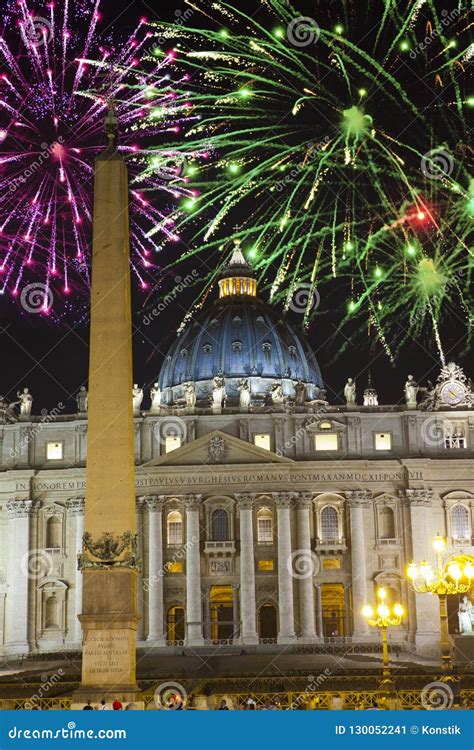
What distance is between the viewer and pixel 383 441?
84.0m

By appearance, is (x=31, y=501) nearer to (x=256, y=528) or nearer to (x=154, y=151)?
(x=256, y=528)

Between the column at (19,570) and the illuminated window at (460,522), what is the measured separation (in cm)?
2787

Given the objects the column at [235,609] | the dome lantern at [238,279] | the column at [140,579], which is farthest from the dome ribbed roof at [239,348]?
the column at [235,609]

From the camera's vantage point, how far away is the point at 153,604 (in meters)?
80.7

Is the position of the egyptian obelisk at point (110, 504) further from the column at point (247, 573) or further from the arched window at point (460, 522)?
the arched window at point (460, 522)

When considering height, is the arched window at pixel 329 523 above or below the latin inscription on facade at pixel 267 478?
below

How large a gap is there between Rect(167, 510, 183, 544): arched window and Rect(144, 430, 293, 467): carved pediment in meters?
3.58

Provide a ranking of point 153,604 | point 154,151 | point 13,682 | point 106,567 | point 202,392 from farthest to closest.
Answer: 1. point 202,392
2. point 153,604
3. point 13,682
4. point 154,151
5. point 106,567

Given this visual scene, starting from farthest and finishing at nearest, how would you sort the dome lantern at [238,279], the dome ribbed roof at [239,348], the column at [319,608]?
the dome lantern at [238,279]
the dome ribbed roof at [239,348]
the column at [319,608]

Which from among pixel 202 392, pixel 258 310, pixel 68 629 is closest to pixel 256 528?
pixel 68 629

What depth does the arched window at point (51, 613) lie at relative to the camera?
82438mm

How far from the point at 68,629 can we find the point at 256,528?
14.3m

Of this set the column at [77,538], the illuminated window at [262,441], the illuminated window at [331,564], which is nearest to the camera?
the column at [77,538]

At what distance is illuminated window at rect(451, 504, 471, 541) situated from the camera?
8206 cm
